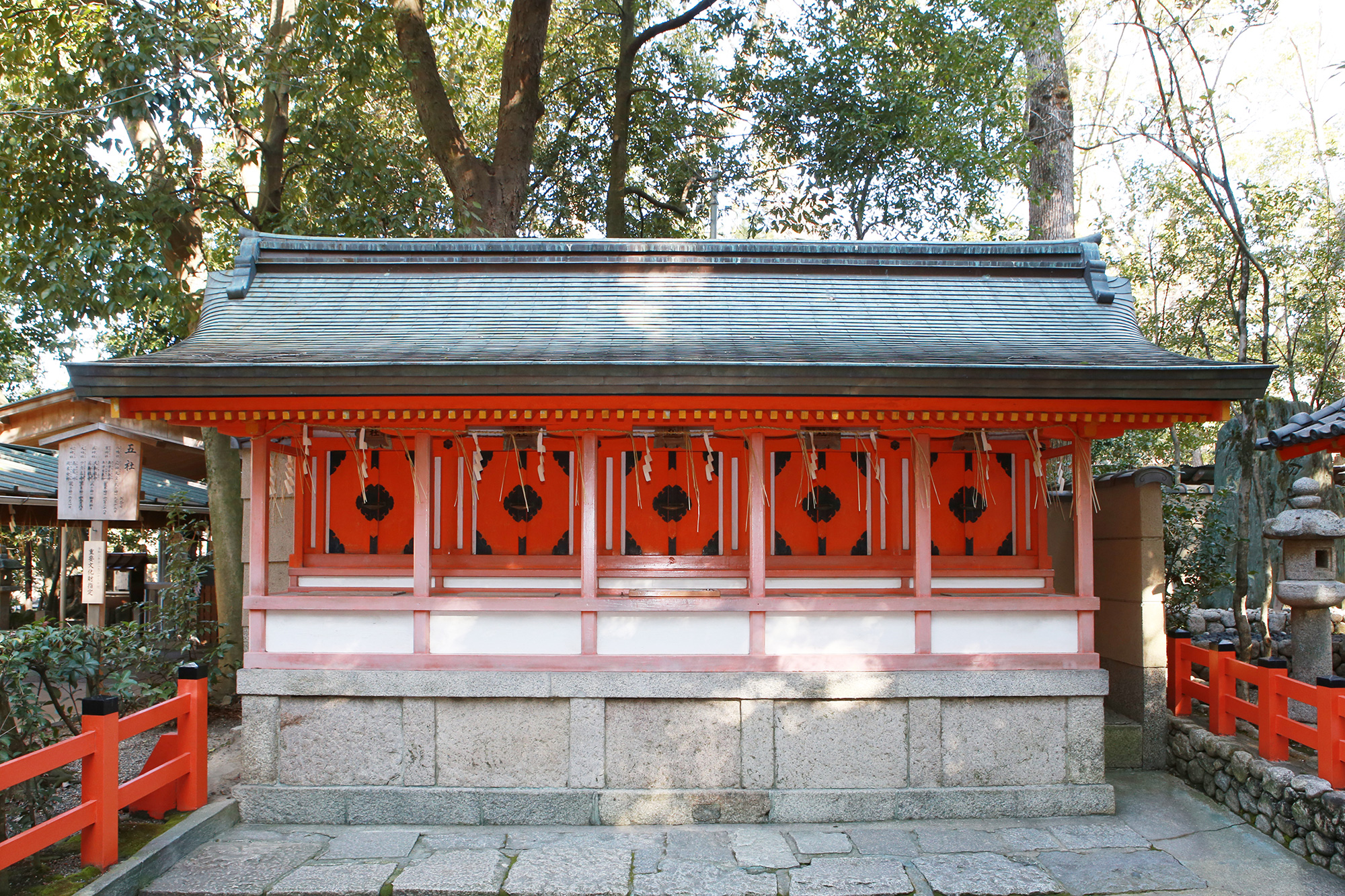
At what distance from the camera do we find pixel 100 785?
505 centimetres

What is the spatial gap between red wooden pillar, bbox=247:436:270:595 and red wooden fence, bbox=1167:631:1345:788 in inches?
320

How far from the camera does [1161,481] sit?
23.6 ft

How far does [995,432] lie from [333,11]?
10.2 metres

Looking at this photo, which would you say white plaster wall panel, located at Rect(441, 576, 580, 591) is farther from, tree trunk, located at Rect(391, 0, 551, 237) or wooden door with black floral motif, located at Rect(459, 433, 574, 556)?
tree trunk, located at Rect(391, 0, 551, 237)

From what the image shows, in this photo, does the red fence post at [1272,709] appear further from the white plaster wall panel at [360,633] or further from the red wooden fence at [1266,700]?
the white plaster wall panel at [360,633]

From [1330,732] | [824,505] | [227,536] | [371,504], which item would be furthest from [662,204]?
[1330,732]

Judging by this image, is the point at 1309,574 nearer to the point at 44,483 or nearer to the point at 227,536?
the point at 227,536

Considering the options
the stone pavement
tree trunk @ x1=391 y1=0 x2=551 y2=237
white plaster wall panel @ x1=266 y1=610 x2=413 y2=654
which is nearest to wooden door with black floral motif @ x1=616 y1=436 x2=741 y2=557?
white plaster wall panel @ x1=266 y1=610 x2=413 y2=654

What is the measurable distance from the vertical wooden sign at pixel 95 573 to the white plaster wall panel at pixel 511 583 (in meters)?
3.51

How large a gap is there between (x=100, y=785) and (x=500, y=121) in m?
11.9

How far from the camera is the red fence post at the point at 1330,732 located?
5.55 metres

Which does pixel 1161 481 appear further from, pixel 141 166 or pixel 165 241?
pixel 141 166

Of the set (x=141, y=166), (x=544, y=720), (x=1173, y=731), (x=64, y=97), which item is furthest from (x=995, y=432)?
(x=64, y=97)

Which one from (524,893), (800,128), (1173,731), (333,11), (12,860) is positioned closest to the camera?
(12,860)
